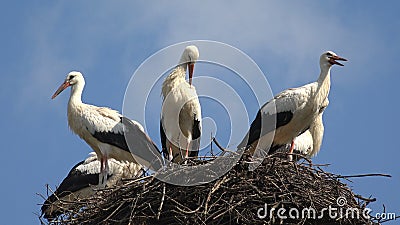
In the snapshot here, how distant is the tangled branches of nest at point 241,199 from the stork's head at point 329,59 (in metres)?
3.37

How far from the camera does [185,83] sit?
12.4 m

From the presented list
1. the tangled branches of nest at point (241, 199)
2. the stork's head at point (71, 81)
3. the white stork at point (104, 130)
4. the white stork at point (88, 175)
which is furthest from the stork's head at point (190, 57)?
the tangled branches of nest at point (241, 199)

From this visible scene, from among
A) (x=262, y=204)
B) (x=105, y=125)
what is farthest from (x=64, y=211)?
(x=105, y=125)

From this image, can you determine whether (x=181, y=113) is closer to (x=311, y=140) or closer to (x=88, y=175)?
(x=88, y=175)

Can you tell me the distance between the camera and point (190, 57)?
12.4 meters

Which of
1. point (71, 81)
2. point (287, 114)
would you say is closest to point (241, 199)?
point (287, 114)

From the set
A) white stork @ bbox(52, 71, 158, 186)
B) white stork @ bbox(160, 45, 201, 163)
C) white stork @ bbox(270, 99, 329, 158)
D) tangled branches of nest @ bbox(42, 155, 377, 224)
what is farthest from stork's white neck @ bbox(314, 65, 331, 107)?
tangled branches of nest @ bbox(42, 155, 377, 224)

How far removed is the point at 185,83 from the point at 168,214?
141 inches

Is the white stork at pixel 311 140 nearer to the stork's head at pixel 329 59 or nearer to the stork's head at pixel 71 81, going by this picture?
the stork's head at pixel 329 59

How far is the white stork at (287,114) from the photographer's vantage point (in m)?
12.1

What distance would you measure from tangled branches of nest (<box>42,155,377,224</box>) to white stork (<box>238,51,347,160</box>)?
257cm

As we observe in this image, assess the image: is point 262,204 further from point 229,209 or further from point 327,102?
point 327,102

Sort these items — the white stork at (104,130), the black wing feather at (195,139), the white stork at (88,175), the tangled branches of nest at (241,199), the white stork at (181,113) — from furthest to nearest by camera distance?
the white stork at (88,175) < the white stork at (104,130) < the black wing feather at (195,139) < the white stork at (181,113) < the tangled branches of nest at (241,199)

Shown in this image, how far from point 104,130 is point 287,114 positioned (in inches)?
96.2
